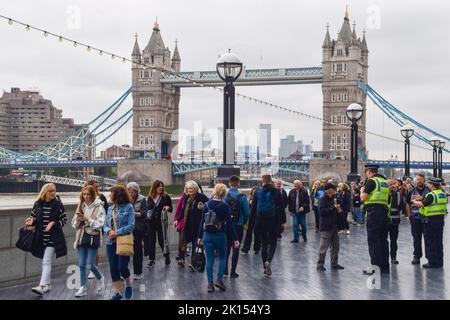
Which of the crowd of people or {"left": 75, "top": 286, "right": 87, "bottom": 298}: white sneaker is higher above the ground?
the crowd of people

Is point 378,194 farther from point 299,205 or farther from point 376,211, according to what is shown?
point 299,205

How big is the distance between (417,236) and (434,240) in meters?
0.59

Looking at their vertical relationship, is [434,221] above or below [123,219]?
below

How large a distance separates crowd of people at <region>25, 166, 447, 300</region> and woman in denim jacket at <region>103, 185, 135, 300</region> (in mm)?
12

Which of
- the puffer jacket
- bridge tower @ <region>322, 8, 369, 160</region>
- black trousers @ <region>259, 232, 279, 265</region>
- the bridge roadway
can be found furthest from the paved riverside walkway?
bridge tower @ <region>322, 8, 369, 160</region>

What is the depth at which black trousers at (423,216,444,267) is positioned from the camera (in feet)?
38.7

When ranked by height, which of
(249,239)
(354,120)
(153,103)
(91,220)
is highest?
(153,103)

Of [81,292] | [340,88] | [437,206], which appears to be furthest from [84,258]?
[340,88]

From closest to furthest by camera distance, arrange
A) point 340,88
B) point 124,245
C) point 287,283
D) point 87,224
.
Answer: point 124,245 → point 87,224 → point 287,283 → point 340,88

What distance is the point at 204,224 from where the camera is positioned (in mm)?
9281

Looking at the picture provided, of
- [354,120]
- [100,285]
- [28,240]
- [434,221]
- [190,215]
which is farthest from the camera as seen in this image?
[354,120]

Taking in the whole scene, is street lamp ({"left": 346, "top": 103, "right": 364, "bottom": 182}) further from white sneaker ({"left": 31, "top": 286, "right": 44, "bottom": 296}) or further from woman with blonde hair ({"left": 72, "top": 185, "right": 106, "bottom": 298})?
white sneaker ({"left": 31, "top": 286, "right": 44, "bottom": 296})

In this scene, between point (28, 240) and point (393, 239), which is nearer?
point (28, 240)
